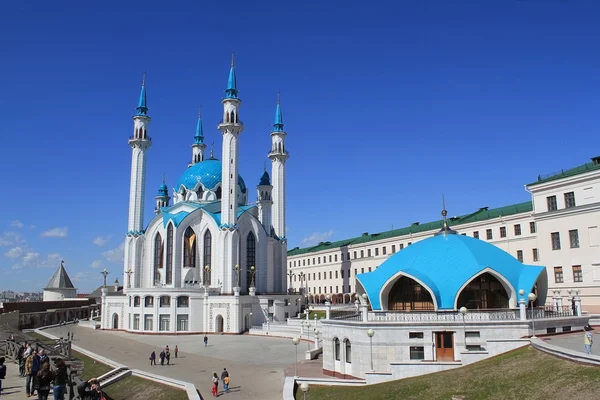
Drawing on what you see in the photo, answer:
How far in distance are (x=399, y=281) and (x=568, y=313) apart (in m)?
8.70

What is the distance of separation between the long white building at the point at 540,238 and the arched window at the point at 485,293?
10.5m

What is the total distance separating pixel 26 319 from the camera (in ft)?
201

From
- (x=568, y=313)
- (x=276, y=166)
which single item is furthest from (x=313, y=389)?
(x=276, y=166)

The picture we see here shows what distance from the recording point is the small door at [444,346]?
79.0 feet

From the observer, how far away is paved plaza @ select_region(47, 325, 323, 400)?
84.0 feet

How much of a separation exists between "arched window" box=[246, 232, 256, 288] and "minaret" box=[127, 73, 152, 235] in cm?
1378

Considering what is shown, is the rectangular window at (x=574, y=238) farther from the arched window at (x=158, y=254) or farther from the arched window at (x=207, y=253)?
the arched window at (x=158, y=254)

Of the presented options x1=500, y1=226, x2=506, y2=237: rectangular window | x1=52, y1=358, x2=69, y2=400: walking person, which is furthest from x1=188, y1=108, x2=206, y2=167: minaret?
x1=52, y1=358, x2=69, y2=400: walking person

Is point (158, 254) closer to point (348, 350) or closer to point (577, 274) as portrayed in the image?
point (348, 350)

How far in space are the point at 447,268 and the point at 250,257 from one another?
38.6 meters

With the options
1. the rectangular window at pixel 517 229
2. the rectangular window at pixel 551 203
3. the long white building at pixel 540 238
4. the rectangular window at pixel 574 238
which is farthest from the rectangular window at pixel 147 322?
the rectangular window at pixel 574 238

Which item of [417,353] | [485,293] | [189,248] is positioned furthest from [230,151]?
[417,353]

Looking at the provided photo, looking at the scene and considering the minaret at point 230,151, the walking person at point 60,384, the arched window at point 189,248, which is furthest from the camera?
the arched window at point 189,248

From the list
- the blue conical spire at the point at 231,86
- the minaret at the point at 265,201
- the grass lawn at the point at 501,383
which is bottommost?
the grass lawn at the point at 501,383
